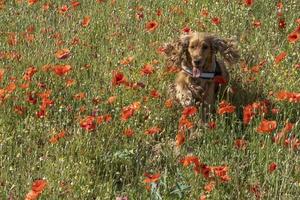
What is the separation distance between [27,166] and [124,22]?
11.5 ft

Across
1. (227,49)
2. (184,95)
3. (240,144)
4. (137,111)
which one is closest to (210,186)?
(240,144)

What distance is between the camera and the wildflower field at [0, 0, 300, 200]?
332 centimetres

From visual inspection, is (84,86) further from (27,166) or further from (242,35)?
(242,35)

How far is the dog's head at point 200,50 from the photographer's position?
498 cm

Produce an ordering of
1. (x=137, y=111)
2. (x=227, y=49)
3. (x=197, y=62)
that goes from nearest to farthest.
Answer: (x=137, y=111) < (x=197, y=62) < (x=227, y=49)

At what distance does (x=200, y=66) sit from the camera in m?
4.97

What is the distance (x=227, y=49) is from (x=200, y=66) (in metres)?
0.47

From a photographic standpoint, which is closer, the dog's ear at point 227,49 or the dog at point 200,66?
the dog at point 200,66

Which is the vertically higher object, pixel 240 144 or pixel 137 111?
pixel 240 144

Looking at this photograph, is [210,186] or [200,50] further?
[200,50]

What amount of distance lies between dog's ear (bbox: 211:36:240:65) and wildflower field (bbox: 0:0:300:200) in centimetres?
22

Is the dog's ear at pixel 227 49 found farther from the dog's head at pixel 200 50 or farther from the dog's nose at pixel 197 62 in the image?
the dog's nose at pixel 197 62

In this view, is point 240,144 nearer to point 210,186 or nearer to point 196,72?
point 210,186

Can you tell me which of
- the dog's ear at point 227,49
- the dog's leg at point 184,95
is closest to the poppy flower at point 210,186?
the dog's leg at point 184,95
